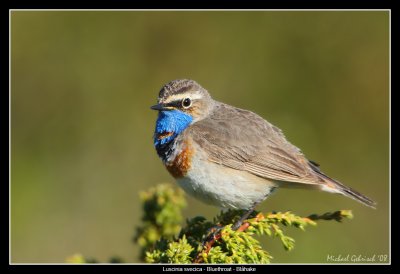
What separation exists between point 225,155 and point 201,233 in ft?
2.95

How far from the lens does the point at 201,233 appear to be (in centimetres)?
572

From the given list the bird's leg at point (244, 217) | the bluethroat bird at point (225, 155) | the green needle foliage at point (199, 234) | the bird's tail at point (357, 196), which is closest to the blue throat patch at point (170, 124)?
the bluethroat bird at point (225, 155)

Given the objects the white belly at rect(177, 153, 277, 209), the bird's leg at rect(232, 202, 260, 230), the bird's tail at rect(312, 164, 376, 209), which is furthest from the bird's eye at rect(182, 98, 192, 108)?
the bird's tail at rect(312, 164, 376, 209)

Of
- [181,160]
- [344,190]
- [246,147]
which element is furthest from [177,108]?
[344,190]

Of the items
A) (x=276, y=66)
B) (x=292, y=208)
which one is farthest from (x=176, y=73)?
(x=292, y=208)

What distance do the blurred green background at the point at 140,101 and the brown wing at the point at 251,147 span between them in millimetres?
2483

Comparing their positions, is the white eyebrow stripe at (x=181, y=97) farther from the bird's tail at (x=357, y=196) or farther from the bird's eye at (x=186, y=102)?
the bird's tail at (x=357, y=196)

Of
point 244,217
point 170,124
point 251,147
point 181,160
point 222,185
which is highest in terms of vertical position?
point 170,124

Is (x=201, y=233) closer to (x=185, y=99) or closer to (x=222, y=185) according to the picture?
(x=222, y=185)

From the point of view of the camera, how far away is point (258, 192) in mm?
6066

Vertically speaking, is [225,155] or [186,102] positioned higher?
[186,102]

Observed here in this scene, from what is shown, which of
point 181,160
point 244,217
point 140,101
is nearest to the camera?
point 244,217

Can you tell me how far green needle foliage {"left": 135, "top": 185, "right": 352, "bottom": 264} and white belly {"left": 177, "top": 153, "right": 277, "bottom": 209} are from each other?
17cm

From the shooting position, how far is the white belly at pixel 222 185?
5.89m
